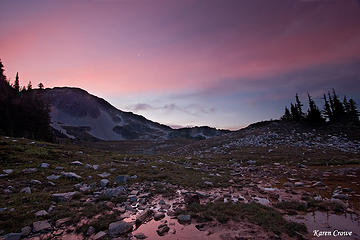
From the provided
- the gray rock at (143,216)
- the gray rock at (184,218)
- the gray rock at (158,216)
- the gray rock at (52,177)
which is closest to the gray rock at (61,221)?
the gray rock at (143,216)

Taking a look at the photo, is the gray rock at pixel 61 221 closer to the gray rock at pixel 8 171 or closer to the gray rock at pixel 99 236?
the gray rock at pixel 99 236

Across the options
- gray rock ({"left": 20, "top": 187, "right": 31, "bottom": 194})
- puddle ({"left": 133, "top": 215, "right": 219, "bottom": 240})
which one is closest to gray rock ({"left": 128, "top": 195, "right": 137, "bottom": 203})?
puddle ({"left": 133, "top": 215, "right": 219, "bottom": 240})

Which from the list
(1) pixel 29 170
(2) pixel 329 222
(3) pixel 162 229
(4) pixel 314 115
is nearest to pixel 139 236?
(3) pixel 162 229

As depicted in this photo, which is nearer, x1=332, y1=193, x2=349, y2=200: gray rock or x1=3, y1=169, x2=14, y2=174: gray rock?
x1=332, y1=193, x2=349, y2=200: gray rock

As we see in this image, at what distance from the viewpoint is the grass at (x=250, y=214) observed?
5.20 metres

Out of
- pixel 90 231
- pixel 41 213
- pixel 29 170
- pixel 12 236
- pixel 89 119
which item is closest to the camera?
pixel 12 236

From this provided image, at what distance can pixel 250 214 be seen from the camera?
622cm

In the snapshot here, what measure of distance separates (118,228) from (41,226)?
260 centimetres

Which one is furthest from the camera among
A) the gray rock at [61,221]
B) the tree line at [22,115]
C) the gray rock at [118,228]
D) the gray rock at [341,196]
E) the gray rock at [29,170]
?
the tree line at [22,115]

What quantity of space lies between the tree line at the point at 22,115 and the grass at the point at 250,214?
4441 cm

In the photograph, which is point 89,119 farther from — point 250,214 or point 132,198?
→ point 250,214

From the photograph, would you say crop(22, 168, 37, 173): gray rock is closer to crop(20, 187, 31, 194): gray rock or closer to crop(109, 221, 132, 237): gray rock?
crop(20, 187, 31, 194): gray rock

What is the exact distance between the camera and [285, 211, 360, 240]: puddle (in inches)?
200

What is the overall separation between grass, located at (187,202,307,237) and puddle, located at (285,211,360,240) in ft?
1.63
